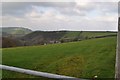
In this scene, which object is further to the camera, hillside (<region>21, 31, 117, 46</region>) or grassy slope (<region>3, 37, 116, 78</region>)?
hillside (<region>21, 31, 117, 46</region>)

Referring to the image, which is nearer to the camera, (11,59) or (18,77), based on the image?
(18,77)

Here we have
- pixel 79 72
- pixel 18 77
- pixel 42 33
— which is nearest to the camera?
pixel 18 77

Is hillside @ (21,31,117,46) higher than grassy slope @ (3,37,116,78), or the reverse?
hillside @ (21,31,117,46)

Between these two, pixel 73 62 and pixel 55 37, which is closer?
pixel 73 62

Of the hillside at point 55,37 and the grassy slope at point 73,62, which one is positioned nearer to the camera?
the grassy slope at point 73,62

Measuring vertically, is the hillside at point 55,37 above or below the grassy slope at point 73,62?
above

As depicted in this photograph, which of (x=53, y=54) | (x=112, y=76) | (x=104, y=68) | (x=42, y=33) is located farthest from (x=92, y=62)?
(x=42, y=33)

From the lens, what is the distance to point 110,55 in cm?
1958

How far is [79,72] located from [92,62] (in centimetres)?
229

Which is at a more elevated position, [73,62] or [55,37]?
[55,37]

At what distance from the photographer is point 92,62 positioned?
701 inches

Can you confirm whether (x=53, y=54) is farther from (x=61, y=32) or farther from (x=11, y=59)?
(x=61, y=32)

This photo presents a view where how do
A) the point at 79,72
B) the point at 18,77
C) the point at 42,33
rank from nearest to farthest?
1. the point at 18,77
2. the point at 79,72
3. the point at 42,33

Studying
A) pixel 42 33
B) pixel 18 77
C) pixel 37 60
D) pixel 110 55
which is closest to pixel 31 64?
pixel 37 60
